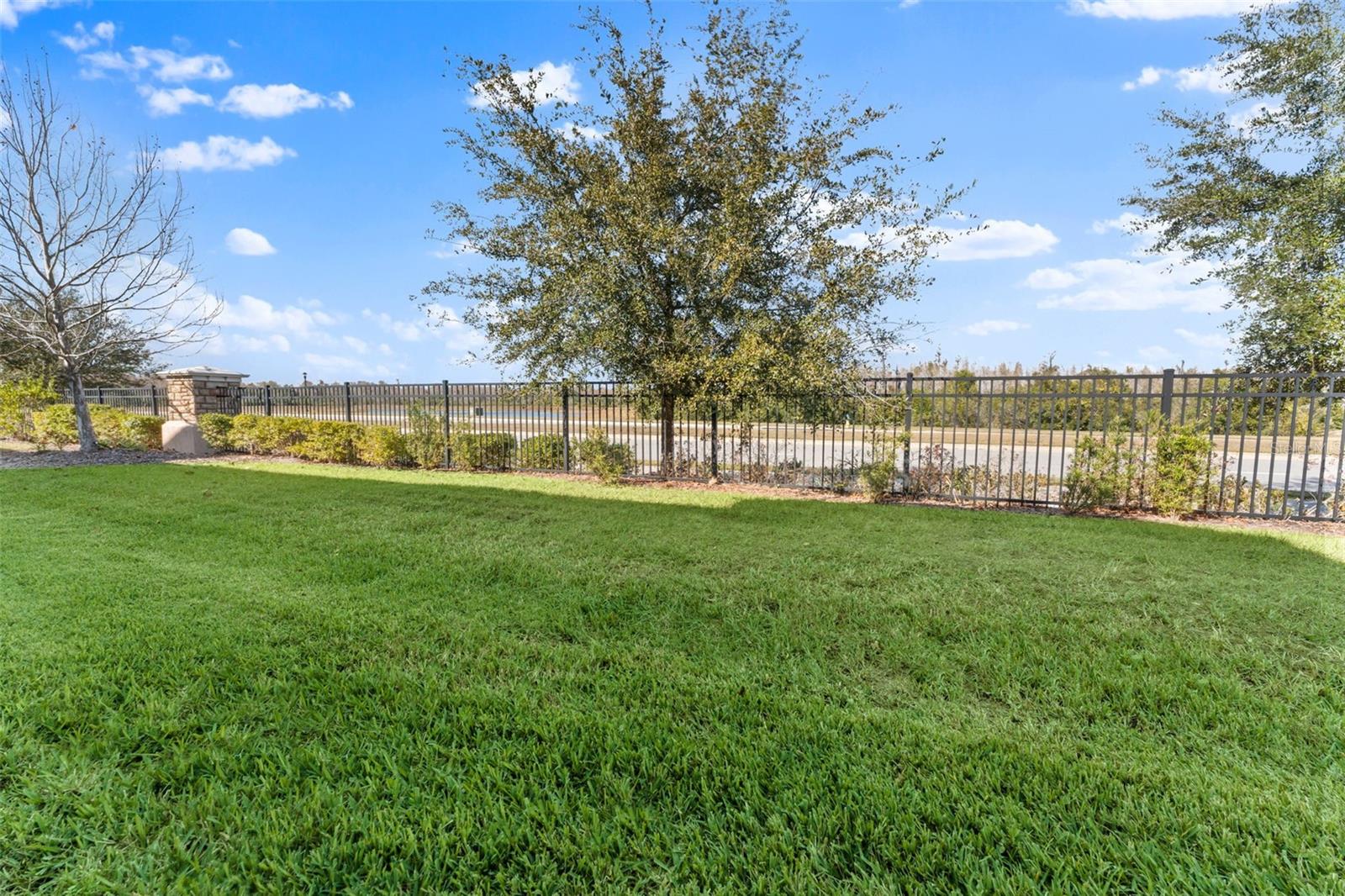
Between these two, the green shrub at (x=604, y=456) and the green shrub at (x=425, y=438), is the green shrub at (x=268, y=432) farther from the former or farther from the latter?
the green shrub at (x=604, y=456)

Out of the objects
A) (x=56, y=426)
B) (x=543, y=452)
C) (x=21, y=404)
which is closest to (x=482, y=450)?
(x=543, y=452)

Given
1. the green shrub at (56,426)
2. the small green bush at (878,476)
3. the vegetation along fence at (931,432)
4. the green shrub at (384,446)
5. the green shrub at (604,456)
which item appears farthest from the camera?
the green shrub at (56,426)

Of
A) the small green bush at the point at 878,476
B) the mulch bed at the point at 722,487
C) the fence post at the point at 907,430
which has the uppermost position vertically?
the fence post at the point at 907,430

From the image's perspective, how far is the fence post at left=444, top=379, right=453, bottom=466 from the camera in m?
10.9

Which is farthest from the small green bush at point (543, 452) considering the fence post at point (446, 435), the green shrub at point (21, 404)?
the green shrub at point (21, 404)

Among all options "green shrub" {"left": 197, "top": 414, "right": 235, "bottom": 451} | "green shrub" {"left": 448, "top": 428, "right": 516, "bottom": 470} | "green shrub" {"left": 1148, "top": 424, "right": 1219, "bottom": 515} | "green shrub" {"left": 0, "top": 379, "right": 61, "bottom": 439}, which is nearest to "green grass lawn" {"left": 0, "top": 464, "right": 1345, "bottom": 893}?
"green shrub" {"left": 1148, "top": 424, "right": 1219, "bottom": 515}

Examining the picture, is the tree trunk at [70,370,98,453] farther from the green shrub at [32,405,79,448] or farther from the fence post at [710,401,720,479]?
the fence post at [710,401,720,479]

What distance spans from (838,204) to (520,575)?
665cm

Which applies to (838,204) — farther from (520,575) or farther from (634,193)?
(520,575)

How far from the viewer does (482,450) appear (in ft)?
34.9

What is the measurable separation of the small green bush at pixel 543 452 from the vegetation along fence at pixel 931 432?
0.09 feet

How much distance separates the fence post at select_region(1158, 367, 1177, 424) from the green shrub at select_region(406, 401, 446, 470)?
34.4 ft

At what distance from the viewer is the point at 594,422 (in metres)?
10.2

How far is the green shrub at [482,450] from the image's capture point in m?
10.6
